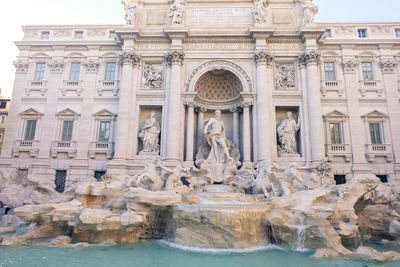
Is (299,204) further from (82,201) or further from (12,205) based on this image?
(12,205)

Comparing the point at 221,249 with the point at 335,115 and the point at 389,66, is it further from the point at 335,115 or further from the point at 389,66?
the point at 389,66

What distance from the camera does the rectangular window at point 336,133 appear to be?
724 inches

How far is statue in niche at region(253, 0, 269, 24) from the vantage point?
744 inches

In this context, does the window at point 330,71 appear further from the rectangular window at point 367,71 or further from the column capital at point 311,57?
the rectangular window at point 367,71

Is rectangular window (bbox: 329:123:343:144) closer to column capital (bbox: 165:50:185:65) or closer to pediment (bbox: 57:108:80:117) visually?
column capital (bbox: 165:50:185:65)

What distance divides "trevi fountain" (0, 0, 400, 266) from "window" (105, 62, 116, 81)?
1797 mm

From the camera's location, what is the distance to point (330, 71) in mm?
19547

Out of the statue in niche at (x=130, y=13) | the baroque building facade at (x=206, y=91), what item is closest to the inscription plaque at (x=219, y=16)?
the baroque building facade at (x=206, y=91)

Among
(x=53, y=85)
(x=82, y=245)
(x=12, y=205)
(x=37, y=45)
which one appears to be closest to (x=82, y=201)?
(x=82, y=245)

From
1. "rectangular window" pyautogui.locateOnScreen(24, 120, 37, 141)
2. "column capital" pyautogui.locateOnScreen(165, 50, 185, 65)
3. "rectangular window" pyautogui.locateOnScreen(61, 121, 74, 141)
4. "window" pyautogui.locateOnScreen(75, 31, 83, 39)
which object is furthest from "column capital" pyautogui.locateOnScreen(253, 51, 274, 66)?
"rectangular window" pyautogui.locateOnScreen(24, 120, 37, 141)

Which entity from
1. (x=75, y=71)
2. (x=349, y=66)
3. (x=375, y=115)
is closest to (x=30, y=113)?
(x=75, y=71)

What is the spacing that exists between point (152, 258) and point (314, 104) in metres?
14.4

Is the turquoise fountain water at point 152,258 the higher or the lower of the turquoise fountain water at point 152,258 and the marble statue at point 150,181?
the lower

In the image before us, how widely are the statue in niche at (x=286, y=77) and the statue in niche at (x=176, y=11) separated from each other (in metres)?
8.29
